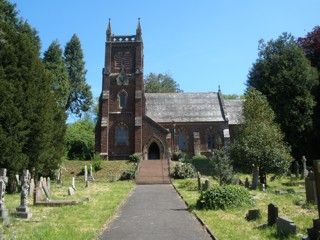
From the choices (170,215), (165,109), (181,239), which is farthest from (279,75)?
(181,239)

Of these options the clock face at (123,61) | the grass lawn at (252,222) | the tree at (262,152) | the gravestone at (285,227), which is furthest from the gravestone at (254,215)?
the clock face at (123,61)

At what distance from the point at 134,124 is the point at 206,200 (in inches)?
1200

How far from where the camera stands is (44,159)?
2216 centimetres

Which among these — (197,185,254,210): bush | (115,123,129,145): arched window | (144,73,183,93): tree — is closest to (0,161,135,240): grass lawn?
(197,185,254,210): bush

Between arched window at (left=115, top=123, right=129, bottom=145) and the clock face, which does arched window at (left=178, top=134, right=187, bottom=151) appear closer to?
arched window at (left=115, top=123, right=129, bottom=145)

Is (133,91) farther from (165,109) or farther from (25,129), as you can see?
(25,129)

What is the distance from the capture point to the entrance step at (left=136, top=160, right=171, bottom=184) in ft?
99.2

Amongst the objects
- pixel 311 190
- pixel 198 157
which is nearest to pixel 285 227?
pixel 311 190

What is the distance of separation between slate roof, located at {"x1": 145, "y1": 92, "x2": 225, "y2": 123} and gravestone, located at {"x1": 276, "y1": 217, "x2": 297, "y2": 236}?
3784cm

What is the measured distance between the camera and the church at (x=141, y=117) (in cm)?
4312

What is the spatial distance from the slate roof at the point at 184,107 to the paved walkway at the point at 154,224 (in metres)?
32.0

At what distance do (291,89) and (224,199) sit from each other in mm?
26812

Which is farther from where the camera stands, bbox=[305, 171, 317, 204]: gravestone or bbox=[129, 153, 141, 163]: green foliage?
bbox=[129, 153, 141, 163]: green foliage

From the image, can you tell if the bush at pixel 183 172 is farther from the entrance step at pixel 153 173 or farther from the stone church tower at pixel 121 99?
the stone church tower at pixel 121 99
